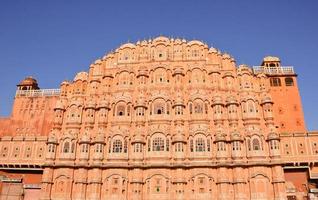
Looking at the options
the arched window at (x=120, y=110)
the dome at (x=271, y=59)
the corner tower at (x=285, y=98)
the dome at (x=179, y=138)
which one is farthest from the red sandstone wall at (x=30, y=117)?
the dome at (x=271, y=59)

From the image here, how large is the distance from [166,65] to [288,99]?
15.5 meters

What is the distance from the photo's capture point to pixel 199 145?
3447 centimetres

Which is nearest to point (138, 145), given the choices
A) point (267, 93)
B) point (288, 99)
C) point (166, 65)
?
point (166, 65)

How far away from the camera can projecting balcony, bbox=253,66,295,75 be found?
40.4 meters

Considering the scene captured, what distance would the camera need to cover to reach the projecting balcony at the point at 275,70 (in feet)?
133

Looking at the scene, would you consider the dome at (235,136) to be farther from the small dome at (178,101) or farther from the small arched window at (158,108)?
the small arched window at (158,108)

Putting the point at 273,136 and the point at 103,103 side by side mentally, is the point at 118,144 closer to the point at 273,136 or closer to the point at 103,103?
the point at 103,103

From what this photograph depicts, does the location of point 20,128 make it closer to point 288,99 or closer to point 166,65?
point 166,65

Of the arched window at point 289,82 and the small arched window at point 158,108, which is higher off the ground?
the arched window at point 289,82

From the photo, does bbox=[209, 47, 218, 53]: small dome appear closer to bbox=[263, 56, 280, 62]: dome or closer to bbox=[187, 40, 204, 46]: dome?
bbox=[187, 40, 204, 46]: dome

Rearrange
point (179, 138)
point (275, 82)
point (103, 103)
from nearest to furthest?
1. point (179, 138)
2. point (103, 103)
3. point (275, 82)

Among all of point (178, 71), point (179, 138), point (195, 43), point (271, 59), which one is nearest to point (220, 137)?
point (179, 138)

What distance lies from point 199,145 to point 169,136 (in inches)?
133

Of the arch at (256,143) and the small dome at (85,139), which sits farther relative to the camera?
the small dome at (85,139)
